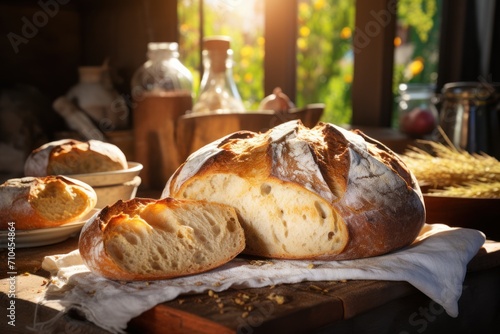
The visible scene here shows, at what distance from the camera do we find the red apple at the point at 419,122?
130 inches

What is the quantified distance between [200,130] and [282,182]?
809mm

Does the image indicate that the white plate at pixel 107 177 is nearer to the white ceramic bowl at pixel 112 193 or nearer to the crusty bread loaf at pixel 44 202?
the white ceramic bowl at pixel 112 193

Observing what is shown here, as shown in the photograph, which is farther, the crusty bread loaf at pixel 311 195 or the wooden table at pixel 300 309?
the crusty bread loaf at pixel 311 195

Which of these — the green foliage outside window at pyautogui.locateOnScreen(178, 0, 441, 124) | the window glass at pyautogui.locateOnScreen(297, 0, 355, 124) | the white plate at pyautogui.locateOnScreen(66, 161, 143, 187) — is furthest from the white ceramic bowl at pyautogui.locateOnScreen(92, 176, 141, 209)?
the window glass at pyautogui.locateOnScreen(297, 0, 355, 124)

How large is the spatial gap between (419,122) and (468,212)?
1698 millimetres

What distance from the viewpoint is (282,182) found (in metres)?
1.31

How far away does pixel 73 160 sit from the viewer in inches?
73.3

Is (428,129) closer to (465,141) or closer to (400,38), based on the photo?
(465,141)

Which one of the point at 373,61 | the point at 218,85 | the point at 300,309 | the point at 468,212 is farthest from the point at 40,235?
the point at 373,61

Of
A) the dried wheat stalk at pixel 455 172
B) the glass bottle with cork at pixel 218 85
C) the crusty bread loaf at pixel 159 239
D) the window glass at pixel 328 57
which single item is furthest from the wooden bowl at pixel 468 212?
the window glass at pixel 328 57

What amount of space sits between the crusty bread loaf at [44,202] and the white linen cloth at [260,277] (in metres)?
0.19

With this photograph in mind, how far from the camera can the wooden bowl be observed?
64.5 inches

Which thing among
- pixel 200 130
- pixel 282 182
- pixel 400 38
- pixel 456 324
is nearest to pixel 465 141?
pixel 200 130

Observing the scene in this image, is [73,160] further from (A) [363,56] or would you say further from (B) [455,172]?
(A) [363,56]
